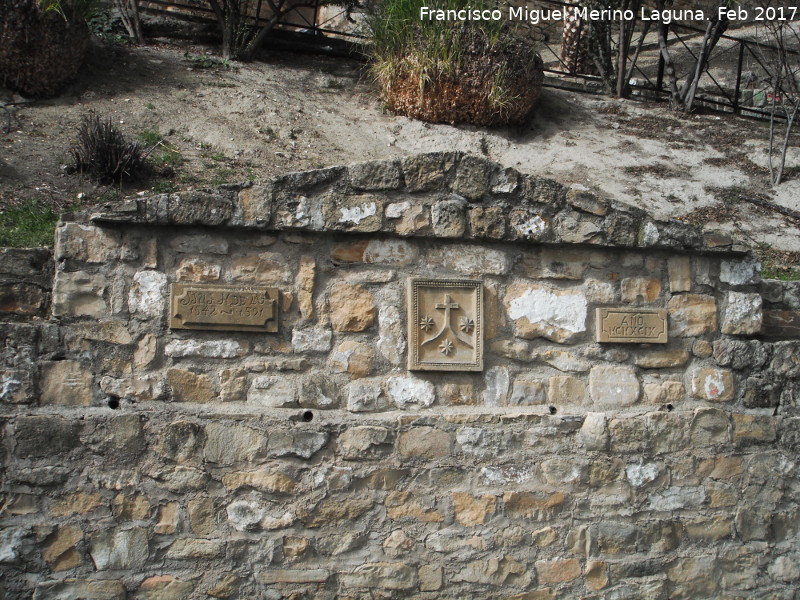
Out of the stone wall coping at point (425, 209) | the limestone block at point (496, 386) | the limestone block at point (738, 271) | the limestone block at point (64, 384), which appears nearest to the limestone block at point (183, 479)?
the limestone block at point (64, 384)

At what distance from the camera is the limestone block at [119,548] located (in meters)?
3.12

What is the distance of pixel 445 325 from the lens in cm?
344

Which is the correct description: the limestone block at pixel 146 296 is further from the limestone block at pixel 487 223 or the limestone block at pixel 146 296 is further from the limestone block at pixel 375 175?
the limestone block at pixel 487 223

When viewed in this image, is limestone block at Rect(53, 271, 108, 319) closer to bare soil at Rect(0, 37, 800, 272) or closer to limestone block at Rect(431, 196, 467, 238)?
limestone block at Rect(431, 196, 467, 238)

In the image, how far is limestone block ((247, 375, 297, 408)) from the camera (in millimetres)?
3311

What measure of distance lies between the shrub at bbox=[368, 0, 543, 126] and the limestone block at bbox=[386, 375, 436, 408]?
4.49 meters

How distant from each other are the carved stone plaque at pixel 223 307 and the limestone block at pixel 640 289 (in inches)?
67.1

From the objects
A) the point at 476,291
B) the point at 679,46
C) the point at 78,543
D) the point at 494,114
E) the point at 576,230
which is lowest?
the point at 78,543

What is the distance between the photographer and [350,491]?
3.31 meters

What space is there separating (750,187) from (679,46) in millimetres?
6613

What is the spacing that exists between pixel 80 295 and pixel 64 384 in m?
0.39

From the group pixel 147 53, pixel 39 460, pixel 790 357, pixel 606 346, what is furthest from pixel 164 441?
pixel 147 53

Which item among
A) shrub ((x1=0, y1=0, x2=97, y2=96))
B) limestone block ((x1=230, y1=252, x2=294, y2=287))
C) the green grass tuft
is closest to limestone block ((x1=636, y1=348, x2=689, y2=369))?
limestone block ((x1=230, y1=252, x2=294, y2=287))

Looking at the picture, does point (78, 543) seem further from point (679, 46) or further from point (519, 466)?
point (679, 46)
